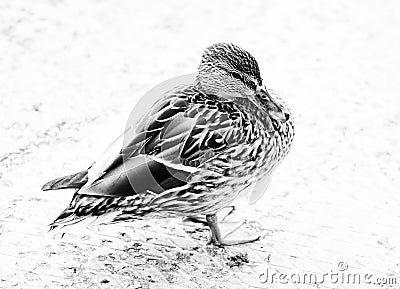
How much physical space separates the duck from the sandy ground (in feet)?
1.21

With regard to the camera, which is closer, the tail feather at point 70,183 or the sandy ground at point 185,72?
the tail feather at point 70,183

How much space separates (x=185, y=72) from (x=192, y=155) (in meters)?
2.40

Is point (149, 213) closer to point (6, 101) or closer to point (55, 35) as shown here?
point (6, 101)

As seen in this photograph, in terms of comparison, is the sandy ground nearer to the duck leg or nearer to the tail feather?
the duck leg

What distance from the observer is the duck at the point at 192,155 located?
3.29 metres

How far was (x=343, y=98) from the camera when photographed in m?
5.33

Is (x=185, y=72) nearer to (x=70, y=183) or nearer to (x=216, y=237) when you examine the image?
(x=216, y=237)

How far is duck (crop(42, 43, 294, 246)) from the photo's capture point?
3287mm

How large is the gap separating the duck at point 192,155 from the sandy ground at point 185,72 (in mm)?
369

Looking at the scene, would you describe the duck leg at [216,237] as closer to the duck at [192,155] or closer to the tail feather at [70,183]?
the duck at [192,155]

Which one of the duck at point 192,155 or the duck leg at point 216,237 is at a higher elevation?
the duck at point 192,155

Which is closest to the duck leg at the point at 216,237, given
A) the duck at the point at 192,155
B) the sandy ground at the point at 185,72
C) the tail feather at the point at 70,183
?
the sandy ground at the point at 185,72

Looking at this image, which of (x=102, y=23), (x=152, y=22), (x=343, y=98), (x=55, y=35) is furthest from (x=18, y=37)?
(x=343, y=98)

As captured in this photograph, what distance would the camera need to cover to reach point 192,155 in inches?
131
